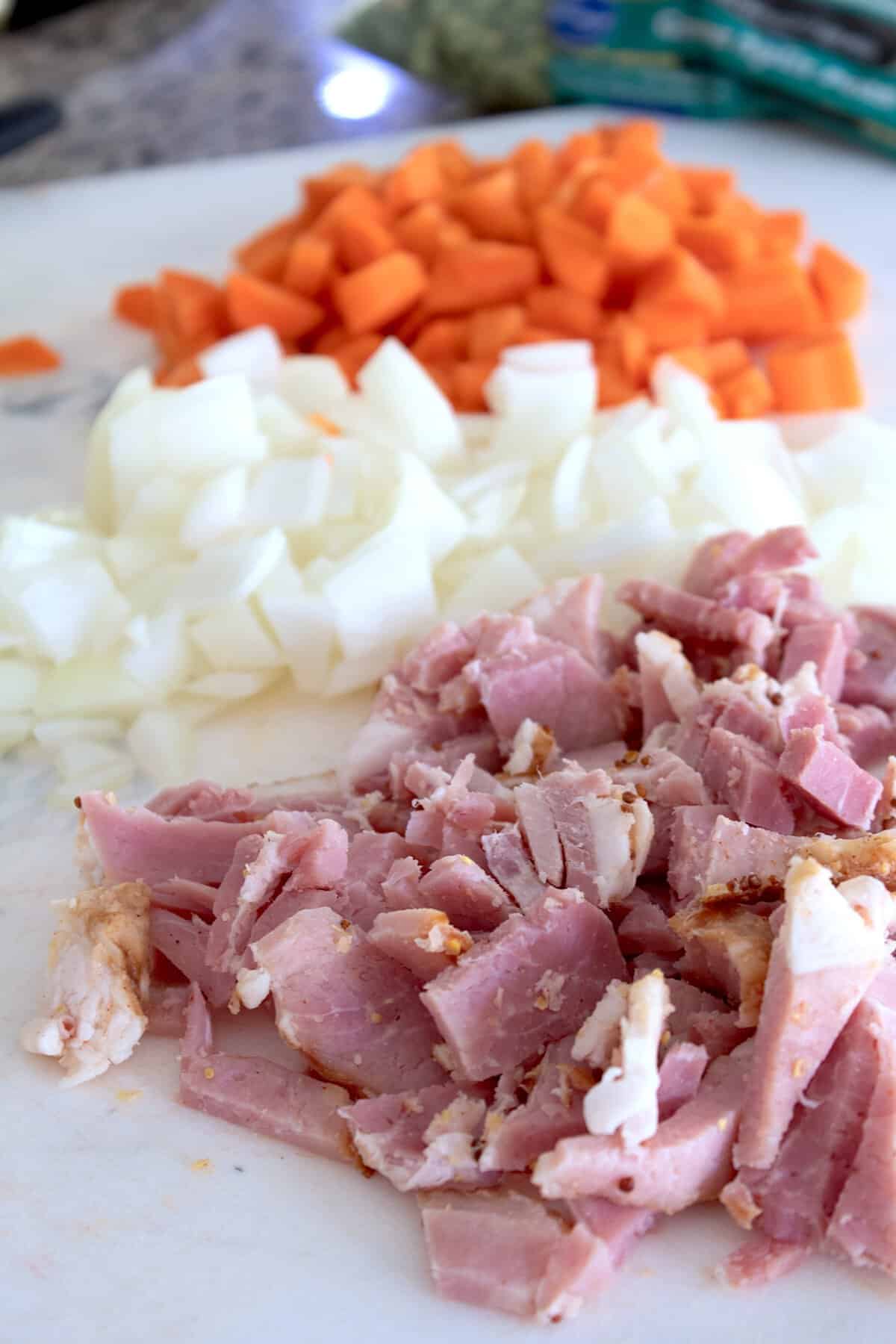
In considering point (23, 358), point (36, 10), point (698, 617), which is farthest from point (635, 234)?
point (36, 10)

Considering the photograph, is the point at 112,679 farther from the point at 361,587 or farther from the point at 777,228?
the point at 777,228

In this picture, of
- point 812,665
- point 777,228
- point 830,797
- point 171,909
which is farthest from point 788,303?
point 171,909

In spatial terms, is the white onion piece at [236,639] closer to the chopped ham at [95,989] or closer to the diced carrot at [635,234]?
the chopped ham at [95,989]

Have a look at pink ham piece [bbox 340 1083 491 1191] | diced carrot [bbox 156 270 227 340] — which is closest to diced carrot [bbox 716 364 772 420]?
diced carrot [bbox 156 270 227 340]

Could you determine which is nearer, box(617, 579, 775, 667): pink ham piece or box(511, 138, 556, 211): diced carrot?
box(617, 579, 775, 667): pink ham piece

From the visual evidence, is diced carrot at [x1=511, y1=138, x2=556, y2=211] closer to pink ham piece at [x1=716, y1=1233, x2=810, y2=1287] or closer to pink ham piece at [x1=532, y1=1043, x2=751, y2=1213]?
pink ham piece at [x1=532, y1=1043, x2=751, y2=1213]

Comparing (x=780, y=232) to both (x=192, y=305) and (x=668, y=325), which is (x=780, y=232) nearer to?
(x=668, y=325)

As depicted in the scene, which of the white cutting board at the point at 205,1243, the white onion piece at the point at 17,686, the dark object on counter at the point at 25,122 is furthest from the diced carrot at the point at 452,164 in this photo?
the white cutting board at the point at 205,1243

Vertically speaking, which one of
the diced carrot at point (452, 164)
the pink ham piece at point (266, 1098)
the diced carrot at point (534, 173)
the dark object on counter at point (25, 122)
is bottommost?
the pink ham piece at point (266, 1098)
